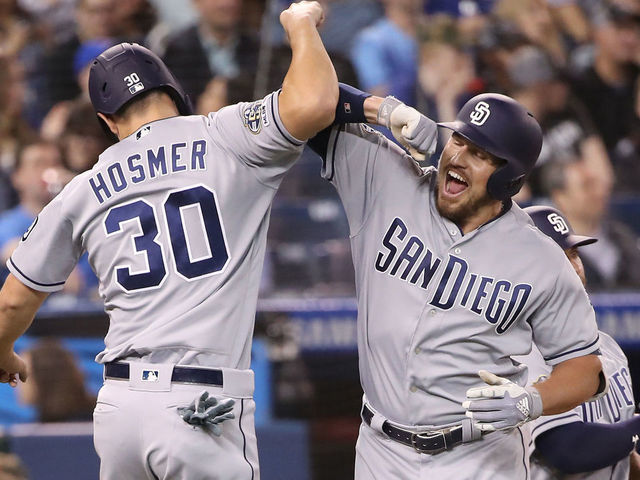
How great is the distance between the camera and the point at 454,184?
251 centimetres

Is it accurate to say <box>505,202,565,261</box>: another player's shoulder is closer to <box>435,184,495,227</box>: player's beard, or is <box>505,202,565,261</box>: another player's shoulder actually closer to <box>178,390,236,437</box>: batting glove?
<box>435,184,495,227</box>: player's beard

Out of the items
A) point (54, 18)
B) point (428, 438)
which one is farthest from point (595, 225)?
point (54, 18)

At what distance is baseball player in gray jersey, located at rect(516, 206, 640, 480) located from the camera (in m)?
2.64

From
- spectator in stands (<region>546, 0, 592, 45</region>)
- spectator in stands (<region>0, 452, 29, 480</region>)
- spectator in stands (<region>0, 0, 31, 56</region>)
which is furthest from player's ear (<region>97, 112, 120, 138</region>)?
spectator in stands (<region>0, 0, 31, 56</region>)

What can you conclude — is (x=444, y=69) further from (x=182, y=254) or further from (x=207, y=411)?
(x=207, y=411)

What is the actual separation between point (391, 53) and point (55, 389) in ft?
9.77

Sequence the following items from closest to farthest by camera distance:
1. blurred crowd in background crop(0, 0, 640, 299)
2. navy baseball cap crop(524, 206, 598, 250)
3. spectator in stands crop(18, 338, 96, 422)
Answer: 1. navy baseball cap crop(524, 206, 598, 250)
2. spectator in stands crop(18, 338, 96, 422)
3. blurred crowd in background crop(0, 0, 640, 299)

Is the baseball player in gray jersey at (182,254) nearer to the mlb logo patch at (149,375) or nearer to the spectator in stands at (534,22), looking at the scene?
the mlb logo patch at (149,375)

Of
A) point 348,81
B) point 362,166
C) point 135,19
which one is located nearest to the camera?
point 362,166

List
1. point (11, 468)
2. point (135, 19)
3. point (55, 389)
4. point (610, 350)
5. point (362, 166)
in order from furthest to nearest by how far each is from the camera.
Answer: point (135, 19) < point (55, 389) < point (11, 468) < point (610, 350) < point (362, 166)

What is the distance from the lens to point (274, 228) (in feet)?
18.4

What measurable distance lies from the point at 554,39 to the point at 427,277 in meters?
3.93

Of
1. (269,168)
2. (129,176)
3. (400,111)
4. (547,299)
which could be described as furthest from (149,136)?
(547,299)

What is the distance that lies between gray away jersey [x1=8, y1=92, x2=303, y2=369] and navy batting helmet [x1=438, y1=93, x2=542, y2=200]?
481 mm
